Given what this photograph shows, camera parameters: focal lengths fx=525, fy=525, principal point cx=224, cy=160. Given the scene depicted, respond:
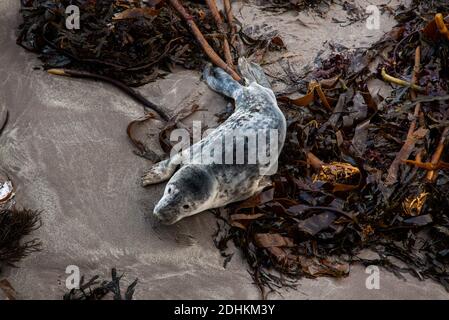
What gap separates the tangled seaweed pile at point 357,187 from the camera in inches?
130

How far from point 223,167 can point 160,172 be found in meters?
0.42

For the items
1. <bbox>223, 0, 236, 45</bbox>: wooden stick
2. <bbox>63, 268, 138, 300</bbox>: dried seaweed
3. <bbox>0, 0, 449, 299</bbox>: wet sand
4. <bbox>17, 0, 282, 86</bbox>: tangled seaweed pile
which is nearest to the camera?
<bbox>63, 268, 138, 300</bbox>: dried seaweed

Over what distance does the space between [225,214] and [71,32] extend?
1931mm

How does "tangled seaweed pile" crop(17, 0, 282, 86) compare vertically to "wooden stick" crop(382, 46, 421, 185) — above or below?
above

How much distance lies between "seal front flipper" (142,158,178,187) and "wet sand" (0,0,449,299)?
0.19ft

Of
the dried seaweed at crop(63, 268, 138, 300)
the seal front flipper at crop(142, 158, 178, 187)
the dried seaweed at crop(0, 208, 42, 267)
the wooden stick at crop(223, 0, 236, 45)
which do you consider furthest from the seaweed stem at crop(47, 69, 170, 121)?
the dried seaweed at crop(63, 268, 138, 300)

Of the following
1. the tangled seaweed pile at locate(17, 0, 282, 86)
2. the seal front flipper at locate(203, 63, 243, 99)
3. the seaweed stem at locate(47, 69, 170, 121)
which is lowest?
the seal front flipper at locate(203, 63, 243, 99)

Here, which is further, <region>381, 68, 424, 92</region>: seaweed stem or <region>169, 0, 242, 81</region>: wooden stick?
<region>169, 0, 242, 81</region>: wooden stick

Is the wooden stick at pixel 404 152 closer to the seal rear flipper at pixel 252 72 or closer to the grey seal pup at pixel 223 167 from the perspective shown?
the grey seal pup at pixel 223 167

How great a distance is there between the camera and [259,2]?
5246 mm

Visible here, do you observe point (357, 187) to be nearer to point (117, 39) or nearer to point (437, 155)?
point (437, 155)

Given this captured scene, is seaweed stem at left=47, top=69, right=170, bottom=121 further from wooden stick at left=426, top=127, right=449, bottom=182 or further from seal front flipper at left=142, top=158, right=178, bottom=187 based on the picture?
→ wooden stick at left=426, top=127, right=449, bottom=182

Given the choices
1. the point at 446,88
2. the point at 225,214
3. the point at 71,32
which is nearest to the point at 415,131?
the point at 446,88

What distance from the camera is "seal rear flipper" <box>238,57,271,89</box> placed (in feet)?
13.8
